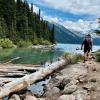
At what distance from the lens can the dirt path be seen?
52.9 feet

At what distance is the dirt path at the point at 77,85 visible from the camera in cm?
1614

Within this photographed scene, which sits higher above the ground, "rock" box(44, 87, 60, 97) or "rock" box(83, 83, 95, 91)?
"rock" box(83, 83, 95, 91)

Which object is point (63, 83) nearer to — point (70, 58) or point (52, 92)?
point (52, 92)

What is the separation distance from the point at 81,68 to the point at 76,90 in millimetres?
6428

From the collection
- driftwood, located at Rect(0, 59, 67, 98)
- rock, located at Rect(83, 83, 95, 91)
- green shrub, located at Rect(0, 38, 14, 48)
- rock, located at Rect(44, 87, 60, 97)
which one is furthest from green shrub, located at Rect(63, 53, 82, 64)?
green shrub, located at Rect(0, 38, 14, 48)

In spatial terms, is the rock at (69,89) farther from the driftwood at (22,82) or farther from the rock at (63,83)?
the driftwood at (22,82)

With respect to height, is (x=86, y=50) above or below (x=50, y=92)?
above

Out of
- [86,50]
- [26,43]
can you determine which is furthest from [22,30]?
[86,50]

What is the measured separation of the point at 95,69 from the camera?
71.7ft

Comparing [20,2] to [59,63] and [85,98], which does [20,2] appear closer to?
[59,63]

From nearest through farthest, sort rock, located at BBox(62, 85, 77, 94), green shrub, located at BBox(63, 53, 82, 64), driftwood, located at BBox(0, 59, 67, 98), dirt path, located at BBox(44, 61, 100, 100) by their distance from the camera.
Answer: driftwood, located at BBox(0, 59, 67, 98), dirt path, located at BBox(44, 61, 100, 100), rock, located at BBox(62, 85, 77, 94), green shrub, located at BBox(63, 53, 82, 64)

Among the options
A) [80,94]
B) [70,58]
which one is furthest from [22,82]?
[70,58]

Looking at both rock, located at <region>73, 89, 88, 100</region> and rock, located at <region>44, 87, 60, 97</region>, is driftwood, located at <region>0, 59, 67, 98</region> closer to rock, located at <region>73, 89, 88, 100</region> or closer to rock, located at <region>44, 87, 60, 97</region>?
rock, located at <region>44, 87, 60, 97</region>

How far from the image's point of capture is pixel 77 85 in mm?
18156
